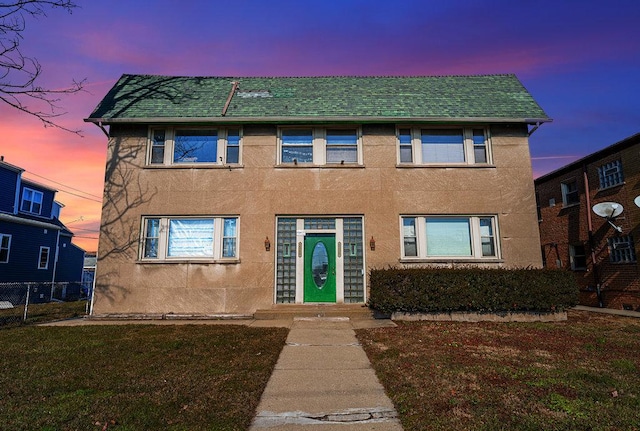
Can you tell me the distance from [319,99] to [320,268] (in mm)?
5927

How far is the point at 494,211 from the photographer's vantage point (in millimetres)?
11086

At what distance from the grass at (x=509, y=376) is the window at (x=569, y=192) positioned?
31.9 ft

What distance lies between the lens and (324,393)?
4.33m

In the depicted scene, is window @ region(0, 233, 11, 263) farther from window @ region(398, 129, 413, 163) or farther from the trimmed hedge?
window @ region(398, 129, 413, 163)

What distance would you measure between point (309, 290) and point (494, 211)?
6.42 meters

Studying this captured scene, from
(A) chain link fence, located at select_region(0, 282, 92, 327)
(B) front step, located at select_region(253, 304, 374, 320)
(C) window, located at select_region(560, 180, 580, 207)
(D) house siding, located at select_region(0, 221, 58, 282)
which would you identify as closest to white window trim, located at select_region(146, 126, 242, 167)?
(B) front step, located at select_region(253, 304, 374, 320)

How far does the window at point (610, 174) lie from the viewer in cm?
1373

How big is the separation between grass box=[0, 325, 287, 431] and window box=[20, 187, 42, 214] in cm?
1965

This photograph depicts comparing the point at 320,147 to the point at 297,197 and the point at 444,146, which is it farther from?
the point at 444,146

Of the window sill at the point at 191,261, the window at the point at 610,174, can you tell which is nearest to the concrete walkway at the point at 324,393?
the window sill at the point at 191,261

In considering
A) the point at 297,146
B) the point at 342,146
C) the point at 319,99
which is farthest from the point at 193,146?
the point at 342,146

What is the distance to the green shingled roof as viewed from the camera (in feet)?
37.0

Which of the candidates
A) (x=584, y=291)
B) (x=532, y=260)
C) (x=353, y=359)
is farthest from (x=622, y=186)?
(x=353, y=359)

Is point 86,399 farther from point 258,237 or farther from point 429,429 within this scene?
point 258,237
